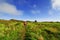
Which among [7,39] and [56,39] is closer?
[7,39]

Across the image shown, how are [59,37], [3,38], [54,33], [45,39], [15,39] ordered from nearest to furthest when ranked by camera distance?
[3,38], [15,39], [45,39], [59,37], [54,33]

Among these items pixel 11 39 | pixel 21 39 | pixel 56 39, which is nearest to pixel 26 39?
pixel 21 39

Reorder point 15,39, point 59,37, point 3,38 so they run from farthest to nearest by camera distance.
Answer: point 59,37
point 15,39
point 3,38

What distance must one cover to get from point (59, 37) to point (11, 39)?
1325 cm

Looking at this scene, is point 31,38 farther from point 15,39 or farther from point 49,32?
point 49,32

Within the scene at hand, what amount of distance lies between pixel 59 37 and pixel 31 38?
30.9ft

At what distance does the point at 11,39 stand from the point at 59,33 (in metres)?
15.2

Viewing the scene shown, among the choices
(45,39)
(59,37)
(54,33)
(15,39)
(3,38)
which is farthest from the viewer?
(54,33)

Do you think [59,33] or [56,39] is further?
[59,33]

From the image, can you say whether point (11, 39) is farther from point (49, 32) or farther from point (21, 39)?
point (49, 32)

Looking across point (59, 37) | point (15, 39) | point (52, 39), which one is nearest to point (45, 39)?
point (52, 39)

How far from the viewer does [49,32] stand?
143ft

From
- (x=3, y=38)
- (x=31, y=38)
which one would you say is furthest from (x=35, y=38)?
(x=3, y=38)

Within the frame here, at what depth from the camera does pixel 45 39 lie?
36.8m
